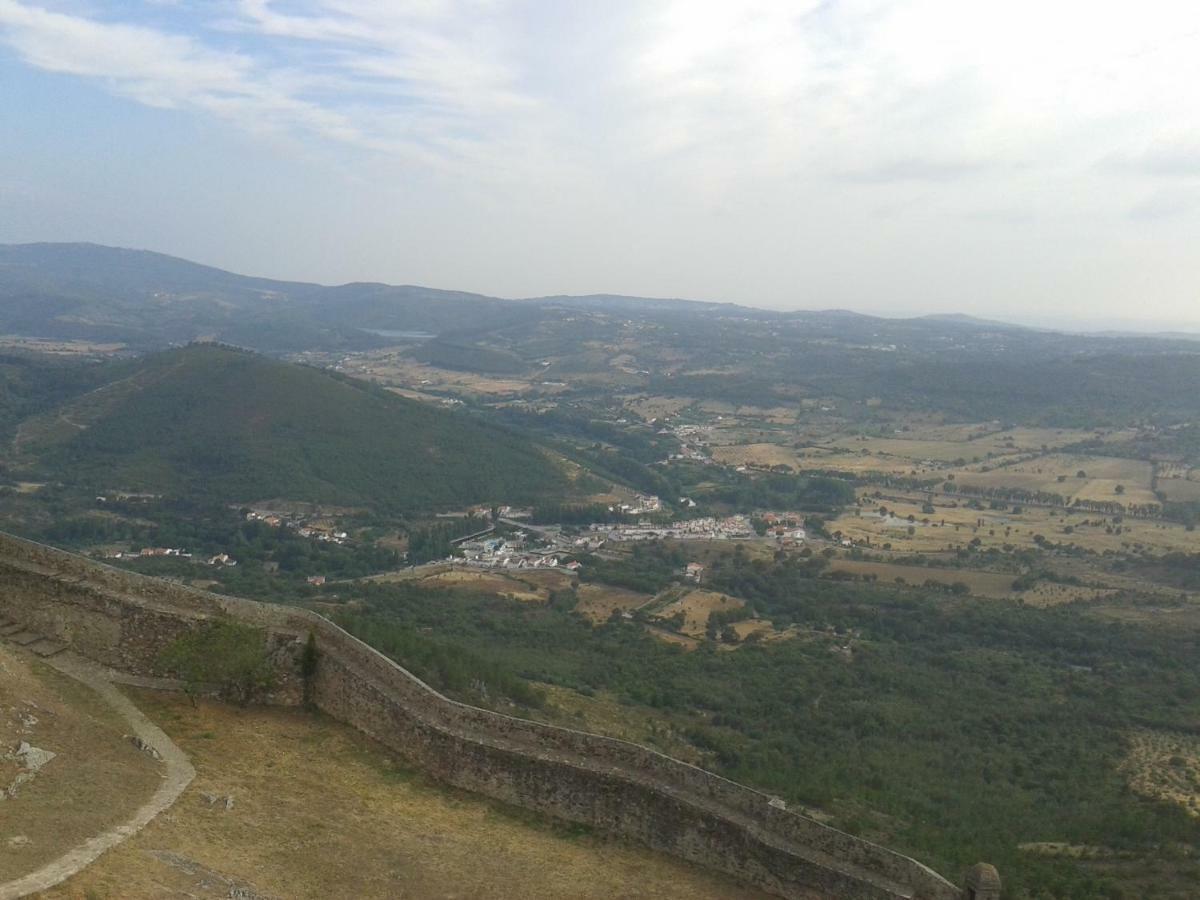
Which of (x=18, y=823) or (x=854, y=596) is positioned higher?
(x=18, y=823)

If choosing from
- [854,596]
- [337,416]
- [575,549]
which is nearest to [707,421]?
[337,416]

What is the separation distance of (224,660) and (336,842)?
571cm

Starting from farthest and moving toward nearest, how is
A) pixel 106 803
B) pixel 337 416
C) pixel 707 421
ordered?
pixel 707 421
pixel 337 416
pixel 106 803

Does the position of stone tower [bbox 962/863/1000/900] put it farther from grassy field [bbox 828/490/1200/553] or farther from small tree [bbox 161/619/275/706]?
grassy field [bbox 828/490/1200/553]

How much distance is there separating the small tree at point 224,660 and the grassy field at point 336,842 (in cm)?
87

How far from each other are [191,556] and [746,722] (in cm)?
4648

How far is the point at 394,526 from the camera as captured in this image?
83.6m

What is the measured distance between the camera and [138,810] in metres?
12.2

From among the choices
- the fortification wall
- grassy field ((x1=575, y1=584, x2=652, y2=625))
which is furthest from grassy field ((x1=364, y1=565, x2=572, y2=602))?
the fortification wall

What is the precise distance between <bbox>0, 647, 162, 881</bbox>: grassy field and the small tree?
166 cm

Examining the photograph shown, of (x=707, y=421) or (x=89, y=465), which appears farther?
(x=707, y=421)

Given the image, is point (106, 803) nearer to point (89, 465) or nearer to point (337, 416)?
point (89, 465)

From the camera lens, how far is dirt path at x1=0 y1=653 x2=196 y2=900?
382 inches

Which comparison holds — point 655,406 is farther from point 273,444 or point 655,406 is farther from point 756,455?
point 273,444
